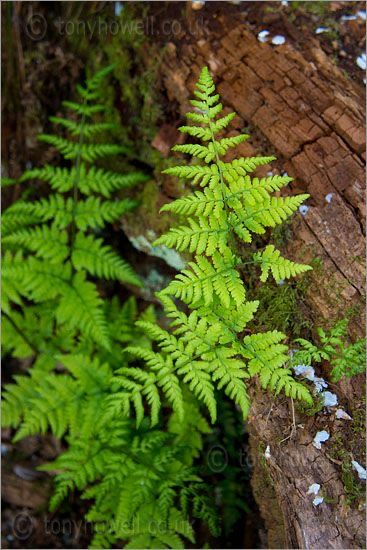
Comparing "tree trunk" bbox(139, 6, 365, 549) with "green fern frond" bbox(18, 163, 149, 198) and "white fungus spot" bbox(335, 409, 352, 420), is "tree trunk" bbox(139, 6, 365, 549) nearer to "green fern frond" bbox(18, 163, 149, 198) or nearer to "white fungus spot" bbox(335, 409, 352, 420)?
"white fungus spot" bbox(335, 409, 352, 420)

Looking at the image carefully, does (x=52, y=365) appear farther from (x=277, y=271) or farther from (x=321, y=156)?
(x=321, y=156)

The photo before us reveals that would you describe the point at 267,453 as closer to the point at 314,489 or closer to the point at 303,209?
the point at 314,489

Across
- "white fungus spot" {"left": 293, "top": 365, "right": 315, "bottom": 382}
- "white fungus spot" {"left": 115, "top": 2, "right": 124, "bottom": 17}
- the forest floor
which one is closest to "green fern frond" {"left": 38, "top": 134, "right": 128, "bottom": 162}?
the forest floor

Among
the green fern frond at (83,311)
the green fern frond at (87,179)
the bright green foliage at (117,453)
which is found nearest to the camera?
the bright green foliage at (117,453)

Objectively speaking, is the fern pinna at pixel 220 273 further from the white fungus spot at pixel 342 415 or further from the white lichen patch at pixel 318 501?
the white lichen patch at pixel 318 501

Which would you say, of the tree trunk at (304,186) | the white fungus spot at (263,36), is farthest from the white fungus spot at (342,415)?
the white fungus spot at (263,36)

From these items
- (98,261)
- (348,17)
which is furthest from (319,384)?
(348,17)

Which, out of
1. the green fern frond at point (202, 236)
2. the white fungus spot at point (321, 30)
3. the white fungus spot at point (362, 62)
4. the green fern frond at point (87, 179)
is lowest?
the green fern frond at point (202, 236)
